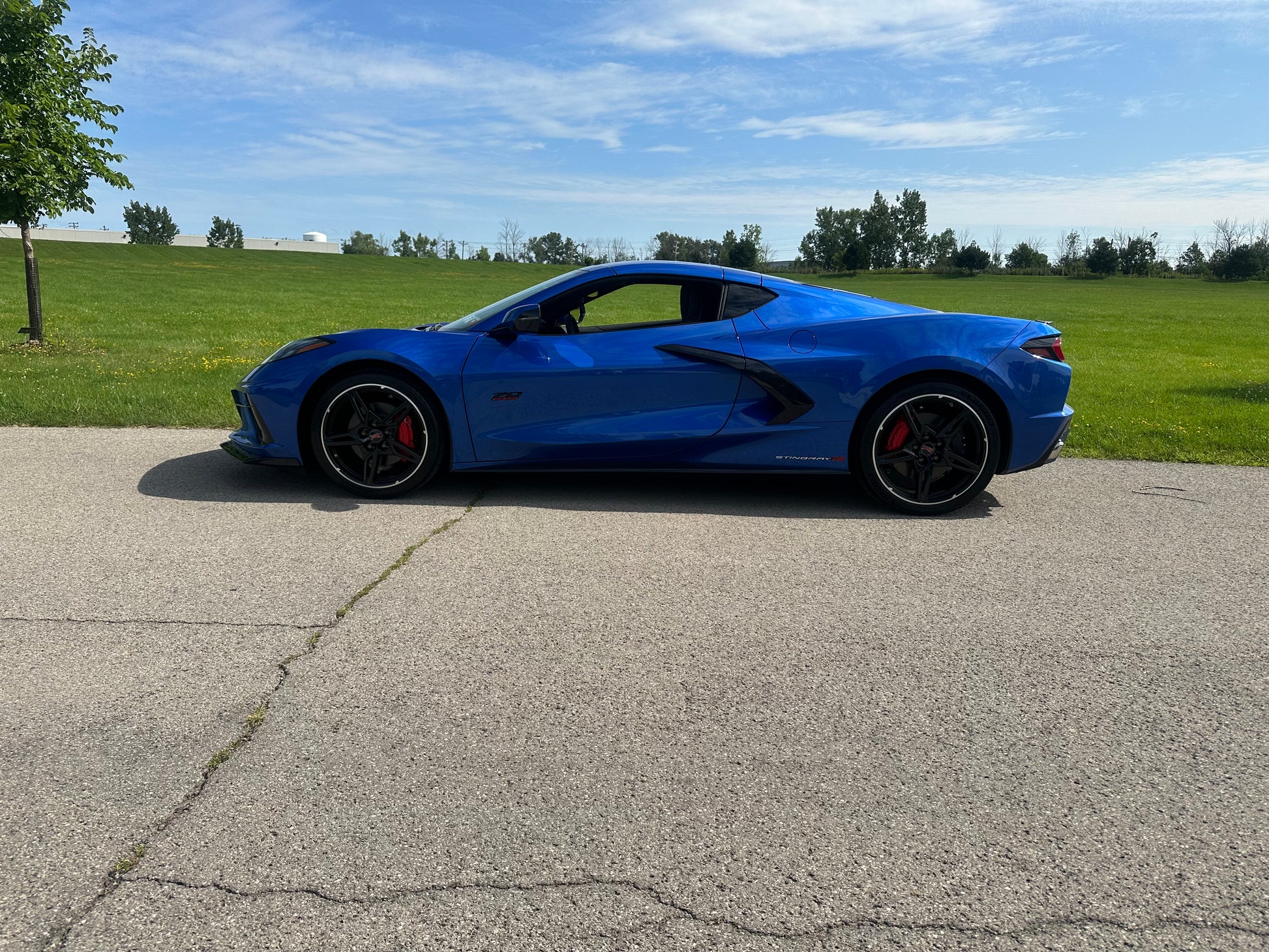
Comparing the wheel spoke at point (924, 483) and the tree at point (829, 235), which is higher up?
the tree at point (829, 235)

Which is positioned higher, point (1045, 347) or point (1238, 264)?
point (1238, 264)

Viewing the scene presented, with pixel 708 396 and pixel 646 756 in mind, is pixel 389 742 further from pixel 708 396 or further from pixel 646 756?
pixel 708 396

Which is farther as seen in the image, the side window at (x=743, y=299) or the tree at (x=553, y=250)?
the tree at (x=553, y=250)

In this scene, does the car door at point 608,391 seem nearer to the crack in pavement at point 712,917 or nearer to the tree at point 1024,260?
the crack in pavement at point 712,917

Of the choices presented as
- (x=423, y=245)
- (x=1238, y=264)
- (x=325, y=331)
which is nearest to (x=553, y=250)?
(x=423, y=245)

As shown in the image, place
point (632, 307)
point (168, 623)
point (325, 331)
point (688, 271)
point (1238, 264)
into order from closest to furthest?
point (168, 623) < point (632, 307) < point (688, 271) < point (325, 331) < point (1238, 264)

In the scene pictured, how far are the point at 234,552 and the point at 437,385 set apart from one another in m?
1.47

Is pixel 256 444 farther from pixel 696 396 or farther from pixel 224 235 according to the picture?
pixel 224 235

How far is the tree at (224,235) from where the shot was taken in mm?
124500

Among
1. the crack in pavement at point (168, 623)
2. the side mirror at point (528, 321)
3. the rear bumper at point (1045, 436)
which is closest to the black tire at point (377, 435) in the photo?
the side mirror at point (528, 321)

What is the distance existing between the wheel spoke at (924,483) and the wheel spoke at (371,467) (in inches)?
121

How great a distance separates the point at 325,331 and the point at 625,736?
17.4 metres

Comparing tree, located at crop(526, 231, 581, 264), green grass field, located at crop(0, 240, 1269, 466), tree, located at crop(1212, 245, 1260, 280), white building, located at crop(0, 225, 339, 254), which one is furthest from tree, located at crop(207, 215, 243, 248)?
tree, located at crop(1212, 245, 1260, 280)

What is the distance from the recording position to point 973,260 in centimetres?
10012
